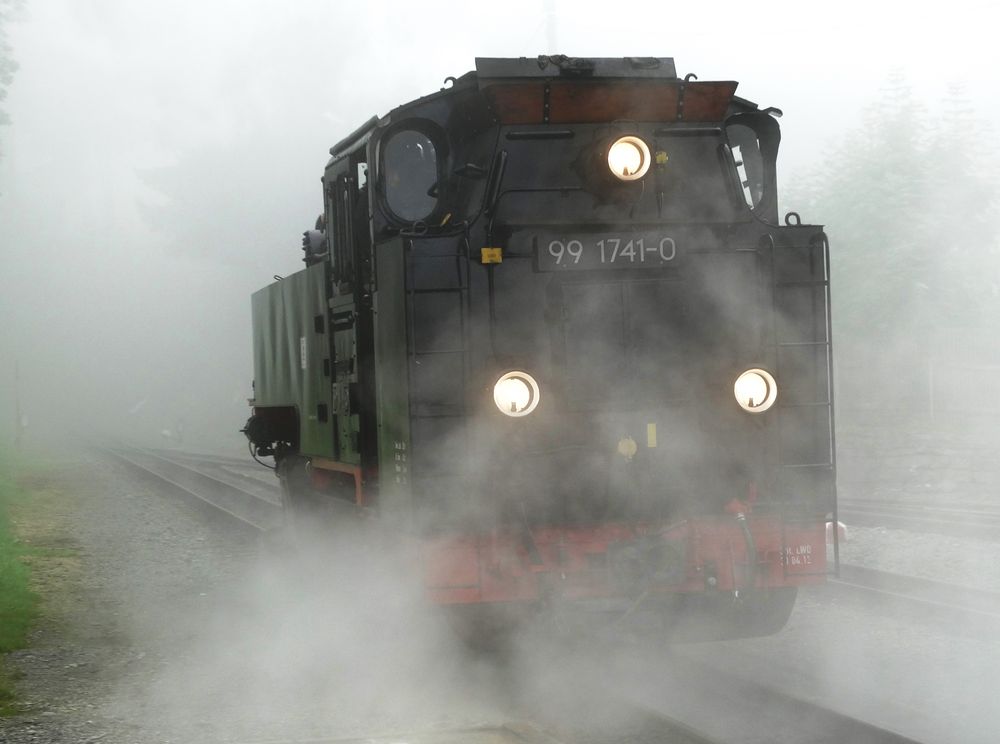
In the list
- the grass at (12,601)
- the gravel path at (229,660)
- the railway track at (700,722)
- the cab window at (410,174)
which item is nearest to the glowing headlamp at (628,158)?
the cab window at (410,174)

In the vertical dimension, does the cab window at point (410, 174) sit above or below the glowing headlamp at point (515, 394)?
above

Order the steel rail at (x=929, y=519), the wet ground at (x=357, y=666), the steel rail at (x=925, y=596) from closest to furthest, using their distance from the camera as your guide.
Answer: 1. the wet ground at (x=357, y=666)
2. the steel rail at (x=925, y=596)
3. the steel rail at (x=929, y=519)

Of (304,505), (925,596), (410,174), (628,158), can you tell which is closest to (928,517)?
(925,596)

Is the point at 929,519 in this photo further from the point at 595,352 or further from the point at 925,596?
the point at 595,352

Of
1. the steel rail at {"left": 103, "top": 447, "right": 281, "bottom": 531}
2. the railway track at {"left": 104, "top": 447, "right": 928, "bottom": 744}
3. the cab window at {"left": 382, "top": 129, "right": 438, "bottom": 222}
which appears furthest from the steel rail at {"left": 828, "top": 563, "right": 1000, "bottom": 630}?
the steel rail at {"left": 103, "top": 447, "right": 281, "bottom": 531}

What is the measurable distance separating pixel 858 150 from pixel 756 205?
79.2ft

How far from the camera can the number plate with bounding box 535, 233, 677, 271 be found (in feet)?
21.3

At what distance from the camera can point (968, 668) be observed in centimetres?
681

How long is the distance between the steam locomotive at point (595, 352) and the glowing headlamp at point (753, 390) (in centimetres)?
1

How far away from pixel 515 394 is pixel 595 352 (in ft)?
1.72

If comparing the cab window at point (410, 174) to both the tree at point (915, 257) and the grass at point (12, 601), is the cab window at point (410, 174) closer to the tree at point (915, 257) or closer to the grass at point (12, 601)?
the grass at point (12, 601)

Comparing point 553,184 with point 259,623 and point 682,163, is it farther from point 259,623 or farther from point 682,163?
point 259,623

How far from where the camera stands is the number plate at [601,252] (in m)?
6.48

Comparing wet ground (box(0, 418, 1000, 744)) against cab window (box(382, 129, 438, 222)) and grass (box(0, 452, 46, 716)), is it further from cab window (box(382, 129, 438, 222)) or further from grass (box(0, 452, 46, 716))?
cab window (box(382, 129, 438, 222))
